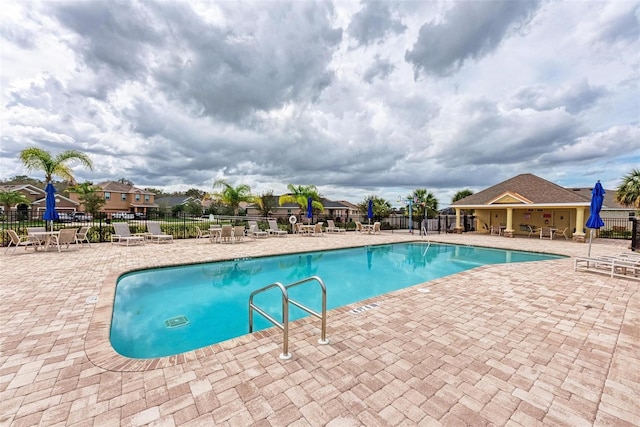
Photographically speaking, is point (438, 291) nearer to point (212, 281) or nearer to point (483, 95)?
point (212, 281)

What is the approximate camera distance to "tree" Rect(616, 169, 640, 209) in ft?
44.1

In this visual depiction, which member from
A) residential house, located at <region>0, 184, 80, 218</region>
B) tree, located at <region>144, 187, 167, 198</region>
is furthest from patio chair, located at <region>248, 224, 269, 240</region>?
tree, located at <region>144, 187, 167, 198</region>

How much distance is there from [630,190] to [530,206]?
449 centimetres

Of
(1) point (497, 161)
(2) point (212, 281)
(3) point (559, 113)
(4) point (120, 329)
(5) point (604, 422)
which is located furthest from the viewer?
(1) point (497, 161)

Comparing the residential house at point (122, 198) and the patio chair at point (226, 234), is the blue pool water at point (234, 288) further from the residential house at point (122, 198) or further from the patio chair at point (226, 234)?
the residential house at point (122, 198)

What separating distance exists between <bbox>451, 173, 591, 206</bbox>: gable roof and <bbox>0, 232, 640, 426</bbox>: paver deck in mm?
15392

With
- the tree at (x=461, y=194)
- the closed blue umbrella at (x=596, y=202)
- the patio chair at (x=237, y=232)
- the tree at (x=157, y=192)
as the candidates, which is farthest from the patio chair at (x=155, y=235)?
the tree at (x=157, y=192)

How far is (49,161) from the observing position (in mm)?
12516

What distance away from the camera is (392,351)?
3246 millimetres

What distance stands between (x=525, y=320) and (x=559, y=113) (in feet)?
54.3

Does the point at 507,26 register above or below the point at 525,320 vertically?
above

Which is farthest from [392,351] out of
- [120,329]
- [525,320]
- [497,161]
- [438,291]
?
[497,161]

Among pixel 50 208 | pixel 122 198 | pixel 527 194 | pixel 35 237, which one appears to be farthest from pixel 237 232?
pixel 122 198

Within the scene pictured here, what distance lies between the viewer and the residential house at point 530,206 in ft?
53.7
